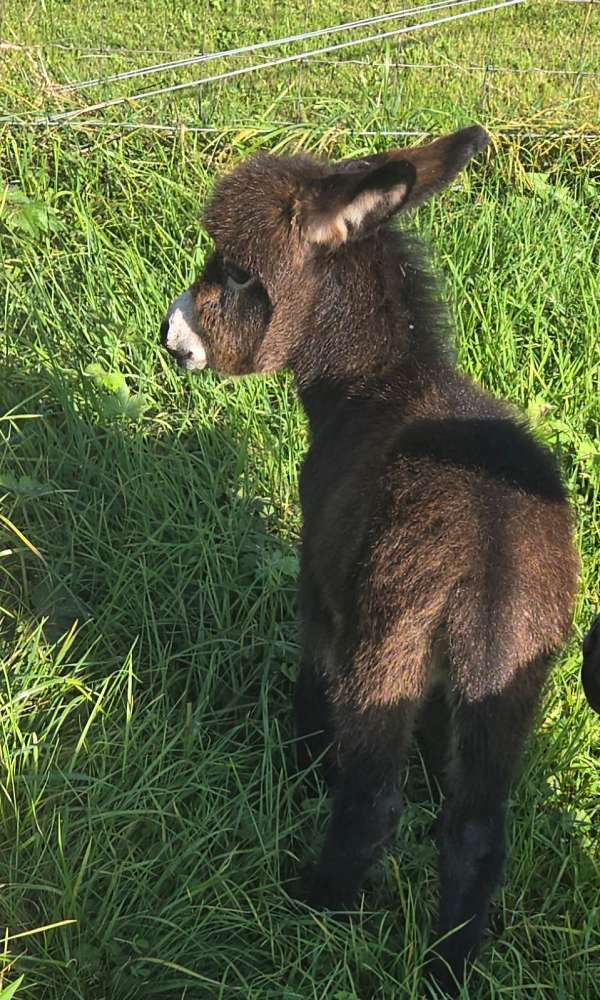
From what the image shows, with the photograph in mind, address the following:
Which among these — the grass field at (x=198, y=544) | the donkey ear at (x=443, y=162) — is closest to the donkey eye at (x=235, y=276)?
the donkey ear at (x=443, y=162)

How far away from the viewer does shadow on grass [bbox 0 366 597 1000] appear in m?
2.94

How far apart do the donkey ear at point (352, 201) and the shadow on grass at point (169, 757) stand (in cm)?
119

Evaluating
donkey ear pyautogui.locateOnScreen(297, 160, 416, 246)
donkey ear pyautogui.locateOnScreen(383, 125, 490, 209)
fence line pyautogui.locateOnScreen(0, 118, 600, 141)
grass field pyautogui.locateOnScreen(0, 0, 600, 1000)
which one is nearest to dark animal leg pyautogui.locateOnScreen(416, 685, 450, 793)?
grass field pyautogui.locateOnScreen(0, 0, 600, 1000)

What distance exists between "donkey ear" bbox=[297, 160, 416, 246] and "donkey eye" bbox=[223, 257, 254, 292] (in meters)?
0.24

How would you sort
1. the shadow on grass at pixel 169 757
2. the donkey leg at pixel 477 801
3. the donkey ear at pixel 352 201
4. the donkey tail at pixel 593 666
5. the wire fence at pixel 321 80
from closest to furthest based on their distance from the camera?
1. the donkey tail at pixel 593 666
2. the donkey leg at pixel 477 801
3. the shadow on grass at pixel 169 757
4. the donkey ear at pixel 352 201
5. the wire fence at pixel 321 80

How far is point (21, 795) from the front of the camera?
3184 millimetres

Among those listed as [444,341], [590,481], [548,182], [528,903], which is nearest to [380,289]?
[444,341]

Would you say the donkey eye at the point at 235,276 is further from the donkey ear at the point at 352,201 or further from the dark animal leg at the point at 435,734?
the dark animal leg at the point at 435,734

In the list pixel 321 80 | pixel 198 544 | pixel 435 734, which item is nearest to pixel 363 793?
pixel 435 734

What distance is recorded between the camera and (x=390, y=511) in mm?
2824

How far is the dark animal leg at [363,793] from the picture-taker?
2.82 m

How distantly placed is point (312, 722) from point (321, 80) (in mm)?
4242

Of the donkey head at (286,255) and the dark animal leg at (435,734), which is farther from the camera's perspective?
the donkey head at (286,255)

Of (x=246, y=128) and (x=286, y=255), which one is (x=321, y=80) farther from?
(x=286, y=255)
